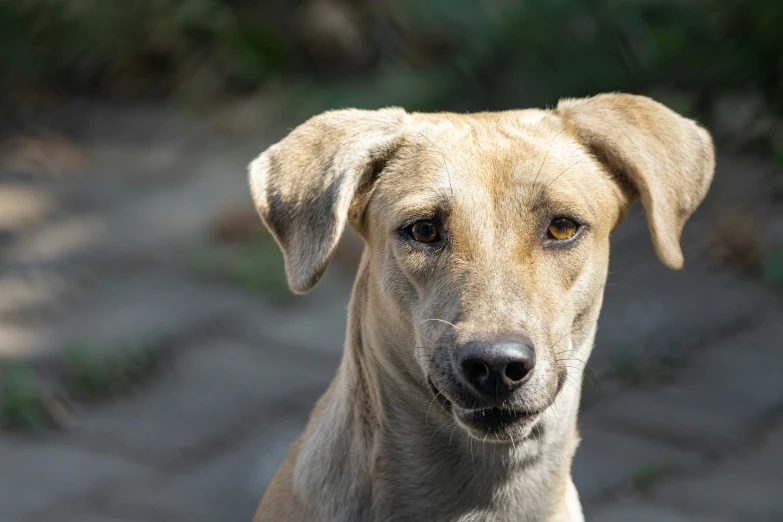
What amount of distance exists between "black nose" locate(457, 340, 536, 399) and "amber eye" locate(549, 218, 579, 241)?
413 mm

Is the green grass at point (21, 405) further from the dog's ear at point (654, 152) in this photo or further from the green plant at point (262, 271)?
the dog's ear at point (654, 152)

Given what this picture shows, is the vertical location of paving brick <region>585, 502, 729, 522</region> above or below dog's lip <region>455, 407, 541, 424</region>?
below

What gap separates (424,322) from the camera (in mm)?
2727

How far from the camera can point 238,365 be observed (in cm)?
575

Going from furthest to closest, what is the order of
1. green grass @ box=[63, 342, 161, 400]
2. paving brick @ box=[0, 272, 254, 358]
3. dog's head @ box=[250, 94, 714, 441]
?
paving brick @ box=[0, 272, 254, 358] → green grass @ box=[63, 342, 161, 400] → dog's head @ box=[250, 94, 714, 441]

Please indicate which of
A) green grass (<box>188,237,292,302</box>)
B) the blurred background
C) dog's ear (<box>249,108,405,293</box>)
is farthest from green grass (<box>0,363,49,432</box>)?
dog's ear (<box>249,108,405,293</box>)

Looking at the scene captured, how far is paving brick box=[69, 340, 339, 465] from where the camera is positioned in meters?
5.18

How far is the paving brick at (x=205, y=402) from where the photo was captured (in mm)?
5184

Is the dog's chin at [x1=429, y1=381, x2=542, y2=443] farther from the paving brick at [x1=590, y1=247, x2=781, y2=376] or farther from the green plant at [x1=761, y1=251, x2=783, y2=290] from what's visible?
the green plant at [x1=761, y1=251, x2=783, y2=290]

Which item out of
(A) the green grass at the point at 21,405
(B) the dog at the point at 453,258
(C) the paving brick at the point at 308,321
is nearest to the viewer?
(B) the dog at the point at 453,258

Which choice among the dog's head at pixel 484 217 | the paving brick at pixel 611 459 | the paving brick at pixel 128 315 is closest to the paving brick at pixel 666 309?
the paving brick at pixel 611 459

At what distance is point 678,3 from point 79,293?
416cm

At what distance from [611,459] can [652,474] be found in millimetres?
208

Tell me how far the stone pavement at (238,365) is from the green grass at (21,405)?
88mm
